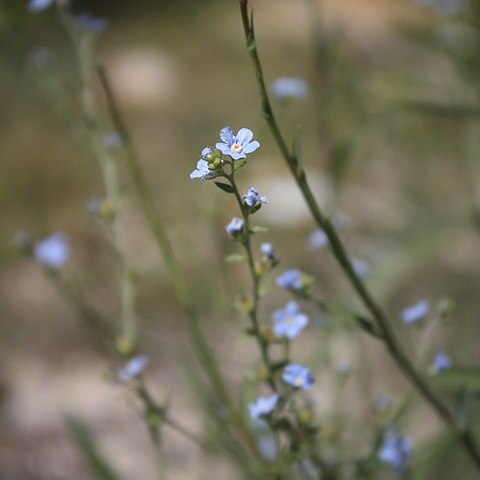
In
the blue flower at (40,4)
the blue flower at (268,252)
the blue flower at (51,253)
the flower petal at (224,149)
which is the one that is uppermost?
the blue flower at (40,4)

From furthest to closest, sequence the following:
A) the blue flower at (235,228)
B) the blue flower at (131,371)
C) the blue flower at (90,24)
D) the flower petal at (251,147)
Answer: the blue flower at (90,24) < the blue flower at (131,371) < the blue flower at (235,228) < the flower petal at (251,147)

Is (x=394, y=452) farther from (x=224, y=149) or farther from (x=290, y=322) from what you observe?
(x=224, y=149)

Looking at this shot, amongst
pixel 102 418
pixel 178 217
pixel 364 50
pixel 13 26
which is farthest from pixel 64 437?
pixel 364 50

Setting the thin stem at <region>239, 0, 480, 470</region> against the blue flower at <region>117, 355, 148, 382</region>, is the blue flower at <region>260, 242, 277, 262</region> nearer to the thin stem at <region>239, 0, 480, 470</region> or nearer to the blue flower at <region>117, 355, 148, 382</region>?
the thin stem at <region>239, 0, 480, 470</region>

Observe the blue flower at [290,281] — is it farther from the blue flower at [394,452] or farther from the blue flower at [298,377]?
the blue flower at [394,452]

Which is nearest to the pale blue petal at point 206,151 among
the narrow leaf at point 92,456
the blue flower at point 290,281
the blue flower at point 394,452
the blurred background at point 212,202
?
the blue flower at point 290,281

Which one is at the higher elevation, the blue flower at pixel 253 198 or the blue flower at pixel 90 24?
the blue flower at pixel 90 24
